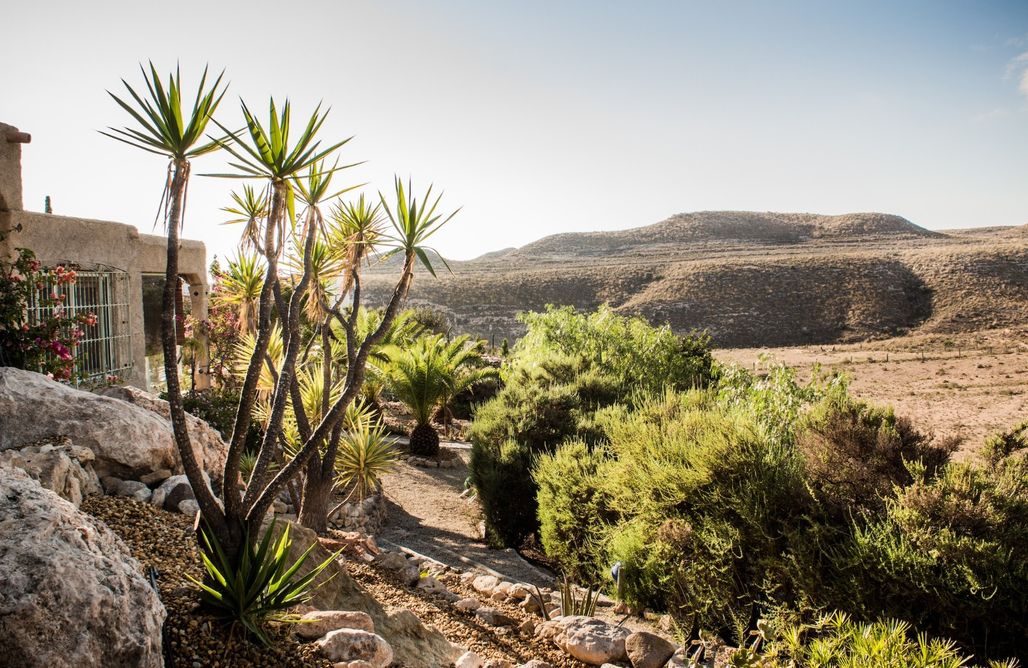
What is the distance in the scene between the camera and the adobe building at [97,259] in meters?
7.87

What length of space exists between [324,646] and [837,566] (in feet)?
11.7

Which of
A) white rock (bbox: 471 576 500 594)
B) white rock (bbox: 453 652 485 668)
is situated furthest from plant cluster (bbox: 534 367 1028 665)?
white rock (bbox: 453 652 485 668)

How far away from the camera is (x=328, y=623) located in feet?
11.9

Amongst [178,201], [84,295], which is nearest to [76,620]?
[178,201]

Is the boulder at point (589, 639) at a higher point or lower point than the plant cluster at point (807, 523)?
lower

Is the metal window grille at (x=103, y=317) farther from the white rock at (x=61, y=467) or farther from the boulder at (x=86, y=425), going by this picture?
the white rock at (x=61, y=467)

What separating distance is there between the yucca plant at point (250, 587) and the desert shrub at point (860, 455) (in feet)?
13.2


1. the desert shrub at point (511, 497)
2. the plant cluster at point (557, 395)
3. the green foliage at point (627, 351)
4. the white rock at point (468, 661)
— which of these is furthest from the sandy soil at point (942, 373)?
the white rock at point (468, 661)

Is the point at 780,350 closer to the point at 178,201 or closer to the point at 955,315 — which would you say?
the point at 955,315

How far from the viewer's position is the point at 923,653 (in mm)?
3510

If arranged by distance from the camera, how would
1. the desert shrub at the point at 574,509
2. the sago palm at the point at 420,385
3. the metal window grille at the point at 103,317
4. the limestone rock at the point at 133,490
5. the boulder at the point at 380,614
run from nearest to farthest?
1. the boulder at the point at 380,614
2. the limestone rock at the point at 133,490
3. the desert shrub at the point at 574,509
4. the metal window grille at the point at 103,317
5. the sago palm at the point at 420,385

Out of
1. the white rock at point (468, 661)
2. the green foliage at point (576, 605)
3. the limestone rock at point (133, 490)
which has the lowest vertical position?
the green foliage at point (576, 605)

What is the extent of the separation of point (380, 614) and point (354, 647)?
1.08 meters

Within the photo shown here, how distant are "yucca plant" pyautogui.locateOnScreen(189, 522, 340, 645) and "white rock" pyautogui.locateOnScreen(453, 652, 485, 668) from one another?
1228mm
